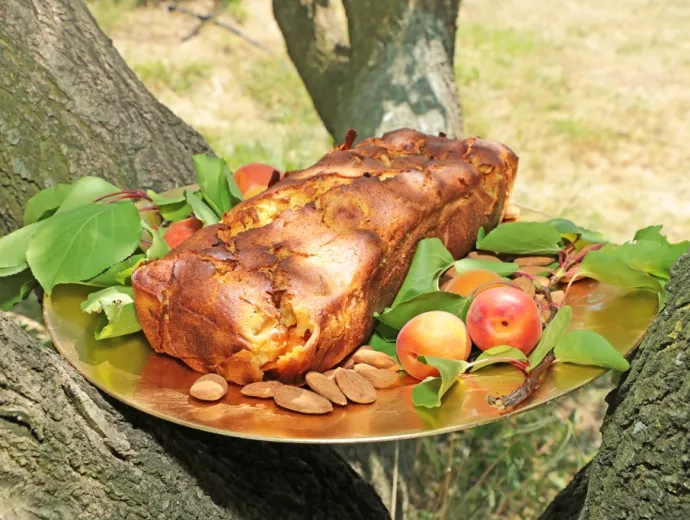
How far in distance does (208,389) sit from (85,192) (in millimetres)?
Result: 732

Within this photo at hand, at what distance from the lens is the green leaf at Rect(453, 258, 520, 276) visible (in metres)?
1.78

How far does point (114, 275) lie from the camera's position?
1.71 m

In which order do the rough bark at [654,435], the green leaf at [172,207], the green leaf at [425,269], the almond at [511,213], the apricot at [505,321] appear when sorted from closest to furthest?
the rough bark at [654,435] < the apricot at [505,321] < the green leaf at [425,269] < the green leaf at [172,207] < the almond at [511,213]

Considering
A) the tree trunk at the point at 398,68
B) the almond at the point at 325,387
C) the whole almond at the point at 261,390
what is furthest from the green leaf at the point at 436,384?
the tree trunk at the point at 398,68

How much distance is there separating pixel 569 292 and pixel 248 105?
15.9ft

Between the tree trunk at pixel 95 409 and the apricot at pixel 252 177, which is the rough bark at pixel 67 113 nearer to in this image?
the tree trunk at pixel 95 409

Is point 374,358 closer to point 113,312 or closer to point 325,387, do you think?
point 325,387

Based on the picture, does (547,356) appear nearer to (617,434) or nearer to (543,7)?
(617,434)

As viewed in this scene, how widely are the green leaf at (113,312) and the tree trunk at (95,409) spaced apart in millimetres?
107

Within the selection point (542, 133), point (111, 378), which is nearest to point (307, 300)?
point (111, 378)

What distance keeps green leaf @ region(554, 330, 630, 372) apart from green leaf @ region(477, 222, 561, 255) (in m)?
0.43

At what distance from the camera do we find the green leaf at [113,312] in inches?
61.2

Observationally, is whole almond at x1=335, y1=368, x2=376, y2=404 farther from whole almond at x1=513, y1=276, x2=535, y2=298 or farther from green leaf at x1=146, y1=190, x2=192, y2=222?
green leaf at x1=146, y1=190, x2=192, y2=222

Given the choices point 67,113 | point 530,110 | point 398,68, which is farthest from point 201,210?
point 530,110
